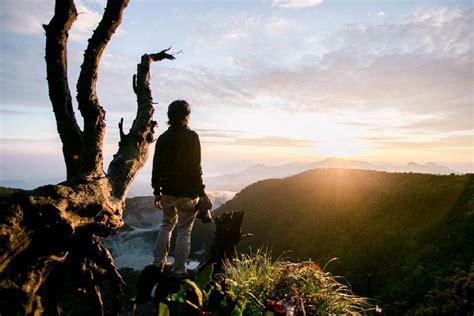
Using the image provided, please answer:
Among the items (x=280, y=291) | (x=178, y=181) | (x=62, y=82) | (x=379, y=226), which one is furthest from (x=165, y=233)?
(x=379, y=226)

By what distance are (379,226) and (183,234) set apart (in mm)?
15202

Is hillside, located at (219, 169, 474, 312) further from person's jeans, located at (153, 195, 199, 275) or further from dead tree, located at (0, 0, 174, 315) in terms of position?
dead tree, located at (0, 0, 174, 315)

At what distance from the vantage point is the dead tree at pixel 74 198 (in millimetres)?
4039

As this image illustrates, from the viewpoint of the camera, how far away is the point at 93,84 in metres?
6.77

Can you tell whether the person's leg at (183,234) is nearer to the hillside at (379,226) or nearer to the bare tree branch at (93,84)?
the bare tree branch at (93,84)

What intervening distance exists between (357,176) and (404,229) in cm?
1056

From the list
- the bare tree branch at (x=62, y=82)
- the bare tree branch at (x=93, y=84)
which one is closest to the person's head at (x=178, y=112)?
the bare tree branch at (x=93, y=84)

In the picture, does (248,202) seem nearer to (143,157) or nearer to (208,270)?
(143,157)

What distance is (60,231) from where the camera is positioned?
14.9 ft

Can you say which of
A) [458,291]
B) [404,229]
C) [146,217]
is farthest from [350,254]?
[146,217]

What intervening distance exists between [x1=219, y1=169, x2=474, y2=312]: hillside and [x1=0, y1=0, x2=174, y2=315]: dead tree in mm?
7261

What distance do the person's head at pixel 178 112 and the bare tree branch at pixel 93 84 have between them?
1.34m

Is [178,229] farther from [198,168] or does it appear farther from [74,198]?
[74,198]

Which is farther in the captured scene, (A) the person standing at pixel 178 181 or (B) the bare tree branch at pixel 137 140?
(B) the bare tree branch at pixel 137 140
